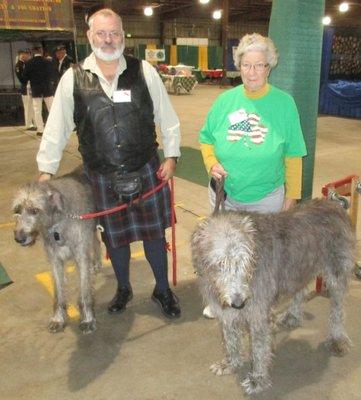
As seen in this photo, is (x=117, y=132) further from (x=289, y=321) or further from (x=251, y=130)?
(x=289, y=321)

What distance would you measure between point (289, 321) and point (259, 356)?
2.49 ft

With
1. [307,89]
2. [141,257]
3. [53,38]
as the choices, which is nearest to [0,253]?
[141,257]

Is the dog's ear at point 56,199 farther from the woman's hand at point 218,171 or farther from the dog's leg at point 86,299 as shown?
the woman's hand at point 218,171

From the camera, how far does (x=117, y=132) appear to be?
296cm

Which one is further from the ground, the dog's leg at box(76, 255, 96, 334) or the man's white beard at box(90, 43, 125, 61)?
the man's white beard at box(90, 43, 125, 61)

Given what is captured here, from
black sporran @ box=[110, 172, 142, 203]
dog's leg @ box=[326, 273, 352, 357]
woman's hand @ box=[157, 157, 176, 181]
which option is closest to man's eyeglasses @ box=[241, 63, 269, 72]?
woman's hand @ box=[157, 157, 176, 181]

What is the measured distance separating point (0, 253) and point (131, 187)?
7.70 ft

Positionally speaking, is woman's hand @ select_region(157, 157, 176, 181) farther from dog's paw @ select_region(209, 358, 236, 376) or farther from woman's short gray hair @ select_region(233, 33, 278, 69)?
dog's paw @ select_region(209, 358, 236, 376)

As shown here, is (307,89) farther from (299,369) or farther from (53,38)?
(53,38)

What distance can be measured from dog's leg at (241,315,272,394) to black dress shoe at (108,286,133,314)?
1.28 m

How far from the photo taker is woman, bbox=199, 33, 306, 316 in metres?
2.57

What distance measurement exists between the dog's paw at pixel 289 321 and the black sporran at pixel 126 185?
1.44 meters

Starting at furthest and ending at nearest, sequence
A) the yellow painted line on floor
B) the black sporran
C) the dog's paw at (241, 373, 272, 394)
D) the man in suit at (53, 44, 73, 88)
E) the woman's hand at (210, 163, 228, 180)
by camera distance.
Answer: the man in suit at (53, 44, 73, 88), the yellow painted line on floor, the black sporran, the woman's hand at (210, 163, 228, 180), the dog's paw at (241, 373, 272, 394)

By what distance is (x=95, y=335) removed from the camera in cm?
328
